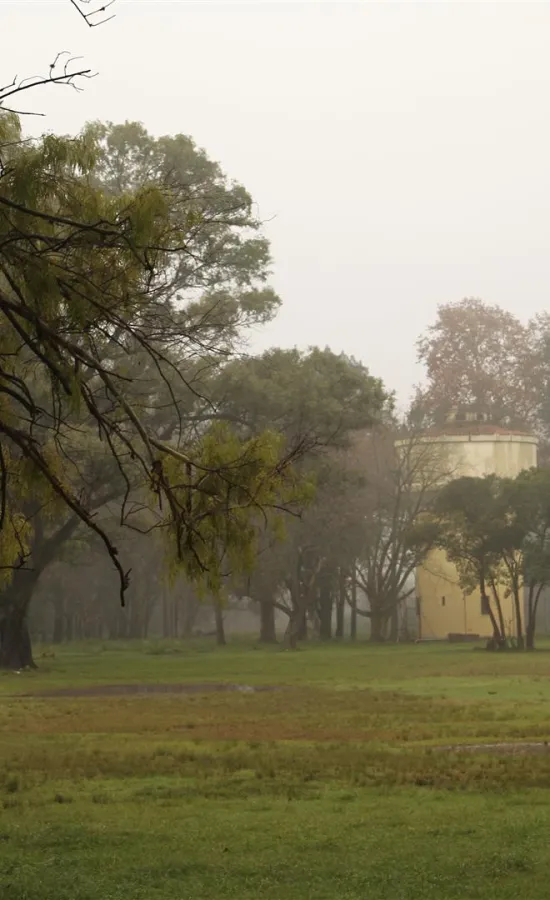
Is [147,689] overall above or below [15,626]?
below

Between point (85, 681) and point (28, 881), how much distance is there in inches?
1003

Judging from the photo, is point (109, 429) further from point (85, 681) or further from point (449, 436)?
point (449, 436)

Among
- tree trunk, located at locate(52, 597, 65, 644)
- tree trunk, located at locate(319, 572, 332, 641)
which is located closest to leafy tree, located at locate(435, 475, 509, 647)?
tree trunk, located at locate(319, 572, 332, 641)

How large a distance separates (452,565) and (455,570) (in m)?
0.54

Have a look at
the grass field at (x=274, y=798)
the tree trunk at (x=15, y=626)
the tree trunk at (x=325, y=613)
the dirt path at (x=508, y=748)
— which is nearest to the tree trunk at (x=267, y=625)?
the tree trunk at (x=325, y=613)

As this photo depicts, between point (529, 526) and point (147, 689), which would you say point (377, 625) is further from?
point (147, 689)

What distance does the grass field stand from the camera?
9258 mm

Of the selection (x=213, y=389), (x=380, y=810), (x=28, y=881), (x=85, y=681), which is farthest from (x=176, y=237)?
(x=213, y=389)

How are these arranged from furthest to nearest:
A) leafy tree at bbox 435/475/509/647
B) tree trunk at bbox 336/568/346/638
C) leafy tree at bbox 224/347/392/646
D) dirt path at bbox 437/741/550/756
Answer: tree trunk at bbox 336/568/346/638, leafy tree at bbox 435/475/509/647, leafy tree at bbox 224/347/392/646, dirt path at bbox 437/741/550/756

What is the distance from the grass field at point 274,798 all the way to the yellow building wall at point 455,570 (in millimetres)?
38525

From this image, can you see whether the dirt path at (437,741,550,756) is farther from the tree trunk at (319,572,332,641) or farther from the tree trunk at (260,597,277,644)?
the tree trunk at (319,572,332,641)

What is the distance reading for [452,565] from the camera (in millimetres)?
65500

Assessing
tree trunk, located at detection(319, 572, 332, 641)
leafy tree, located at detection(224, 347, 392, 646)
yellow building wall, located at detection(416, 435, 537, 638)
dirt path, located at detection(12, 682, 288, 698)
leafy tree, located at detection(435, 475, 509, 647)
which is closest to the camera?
dirt path, located at detection(12, 682, 288, 698)

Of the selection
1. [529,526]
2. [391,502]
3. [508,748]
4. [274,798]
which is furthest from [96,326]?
[391,502]
